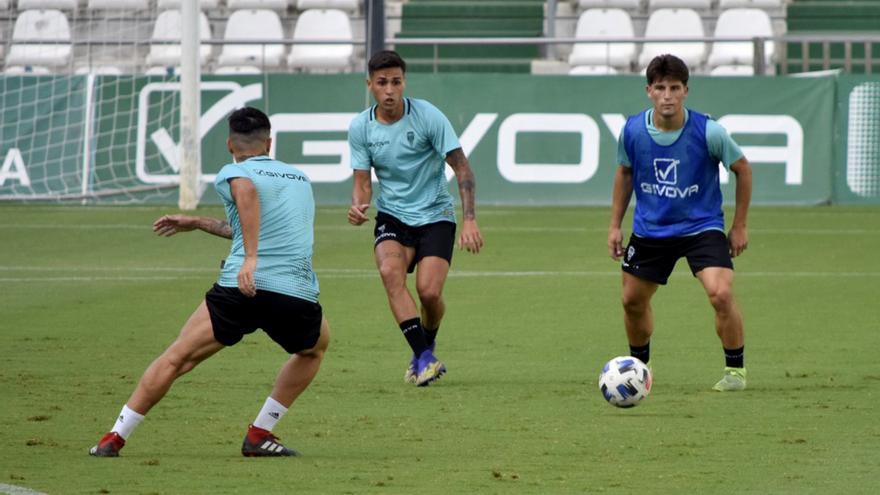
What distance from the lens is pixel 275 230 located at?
776cm

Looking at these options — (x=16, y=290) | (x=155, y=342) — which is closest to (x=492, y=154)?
(x=16, y=290)

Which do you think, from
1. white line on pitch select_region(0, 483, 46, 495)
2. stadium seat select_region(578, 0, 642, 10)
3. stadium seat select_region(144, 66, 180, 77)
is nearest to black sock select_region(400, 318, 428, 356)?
white line on pitch select_region(0, 483, 46, 495)

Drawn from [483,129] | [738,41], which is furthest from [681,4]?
[483,129]

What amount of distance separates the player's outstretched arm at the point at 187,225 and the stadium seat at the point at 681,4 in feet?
73.1

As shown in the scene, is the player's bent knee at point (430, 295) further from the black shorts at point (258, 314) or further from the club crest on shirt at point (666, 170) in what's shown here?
the black shorts at point (258, 314)

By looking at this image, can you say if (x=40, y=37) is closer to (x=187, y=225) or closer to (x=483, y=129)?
(x=483, y=129)

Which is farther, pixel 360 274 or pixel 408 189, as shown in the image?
pixel 360 274

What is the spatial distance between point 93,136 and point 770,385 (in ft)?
52.2

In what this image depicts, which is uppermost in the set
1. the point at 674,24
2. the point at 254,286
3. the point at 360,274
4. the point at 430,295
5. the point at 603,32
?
the point at 674,24

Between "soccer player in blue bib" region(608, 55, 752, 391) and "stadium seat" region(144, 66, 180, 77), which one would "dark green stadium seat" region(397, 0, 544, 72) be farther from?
"soccer player in blue bib" region(608, 55, 752, 391)

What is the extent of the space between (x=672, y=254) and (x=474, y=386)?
144 cm

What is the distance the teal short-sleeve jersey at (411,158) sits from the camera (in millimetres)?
10547

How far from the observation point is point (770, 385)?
10.1 metres

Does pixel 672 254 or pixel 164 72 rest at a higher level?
pixel 164 72
